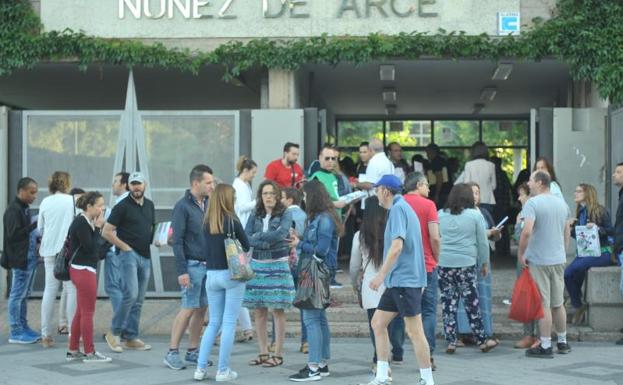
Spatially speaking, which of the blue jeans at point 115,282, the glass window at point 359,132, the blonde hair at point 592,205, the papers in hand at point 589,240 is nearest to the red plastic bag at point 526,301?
the papers in hand at point 589,240

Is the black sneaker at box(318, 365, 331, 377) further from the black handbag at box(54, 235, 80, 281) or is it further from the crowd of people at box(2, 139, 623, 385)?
the black handbag at box(54, 235, 80, 281)

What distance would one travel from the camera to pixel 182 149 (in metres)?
14.9

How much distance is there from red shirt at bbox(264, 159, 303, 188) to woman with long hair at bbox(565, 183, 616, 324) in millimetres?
3570

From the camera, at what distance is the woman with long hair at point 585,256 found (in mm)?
12273

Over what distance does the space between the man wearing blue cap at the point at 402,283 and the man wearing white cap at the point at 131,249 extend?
3232 millimetres

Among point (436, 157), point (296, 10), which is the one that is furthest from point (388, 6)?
point (436, 157)

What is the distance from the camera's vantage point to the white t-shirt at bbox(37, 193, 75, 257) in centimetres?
1196

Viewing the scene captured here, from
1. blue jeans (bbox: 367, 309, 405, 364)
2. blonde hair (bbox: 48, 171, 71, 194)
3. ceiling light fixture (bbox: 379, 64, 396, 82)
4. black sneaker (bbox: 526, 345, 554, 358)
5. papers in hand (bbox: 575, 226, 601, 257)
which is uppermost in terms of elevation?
ceiling light fixture (bbox: 379, 64, 396, 82)

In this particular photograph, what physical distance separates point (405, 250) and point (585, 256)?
157 inches

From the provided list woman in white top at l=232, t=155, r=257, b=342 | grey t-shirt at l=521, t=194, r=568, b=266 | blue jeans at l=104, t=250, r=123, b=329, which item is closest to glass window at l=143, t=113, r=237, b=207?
woman in white top at l=232, t=155, r=257, b=342

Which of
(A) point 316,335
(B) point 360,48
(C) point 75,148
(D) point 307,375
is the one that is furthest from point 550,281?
(C) point 75,148

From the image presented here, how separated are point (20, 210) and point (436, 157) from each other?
8377mm

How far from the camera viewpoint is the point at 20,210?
12.2m

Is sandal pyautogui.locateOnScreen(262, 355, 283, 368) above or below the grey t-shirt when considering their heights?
below
